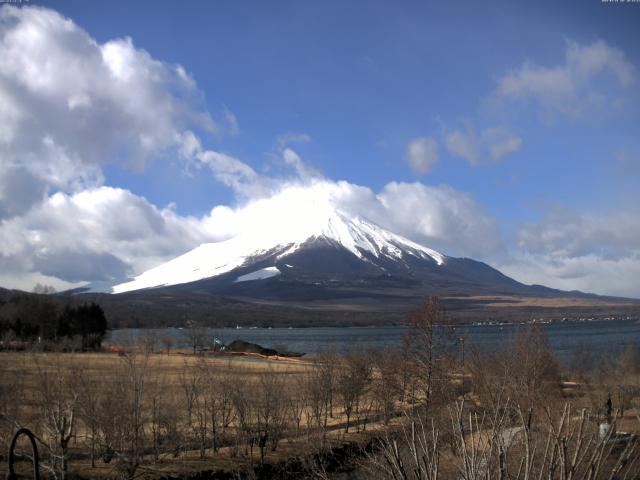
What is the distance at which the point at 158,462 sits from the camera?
23078 mm

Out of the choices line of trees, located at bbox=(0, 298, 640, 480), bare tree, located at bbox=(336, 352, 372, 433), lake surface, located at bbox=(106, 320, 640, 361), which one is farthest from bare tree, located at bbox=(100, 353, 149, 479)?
lake surface, located at bbox=(106, 320, 640, 361)

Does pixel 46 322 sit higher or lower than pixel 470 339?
higher

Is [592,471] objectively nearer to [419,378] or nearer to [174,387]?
[419,378]

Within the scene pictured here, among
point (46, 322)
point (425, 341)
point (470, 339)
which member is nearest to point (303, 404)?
point (425, 341)

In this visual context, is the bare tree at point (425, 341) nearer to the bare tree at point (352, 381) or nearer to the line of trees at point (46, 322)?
the bare tree at point (352, 381)

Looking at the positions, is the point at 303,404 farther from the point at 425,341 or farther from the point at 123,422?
the point at 123,422

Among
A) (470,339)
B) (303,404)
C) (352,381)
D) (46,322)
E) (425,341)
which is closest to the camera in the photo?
(425,341)

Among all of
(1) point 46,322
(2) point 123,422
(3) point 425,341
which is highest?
(3) point 425,341

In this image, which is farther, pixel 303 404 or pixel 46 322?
pixel 46 322

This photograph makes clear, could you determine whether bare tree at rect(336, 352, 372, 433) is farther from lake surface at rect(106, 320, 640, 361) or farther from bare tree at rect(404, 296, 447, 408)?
bare tree at rect(404, 296, 447, 408)

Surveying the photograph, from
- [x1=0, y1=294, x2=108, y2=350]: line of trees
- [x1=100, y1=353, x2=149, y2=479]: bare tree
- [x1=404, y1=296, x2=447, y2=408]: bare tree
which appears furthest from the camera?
[x1=0, y1=294, x2=108, y2=350]: line of trees

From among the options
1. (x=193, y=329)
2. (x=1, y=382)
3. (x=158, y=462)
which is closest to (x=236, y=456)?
(x=158, y=462)

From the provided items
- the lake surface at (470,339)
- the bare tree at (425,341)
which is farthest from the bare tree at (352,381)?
the bare tree at (425,341)

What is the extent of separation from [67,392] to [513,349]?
2247 cm
